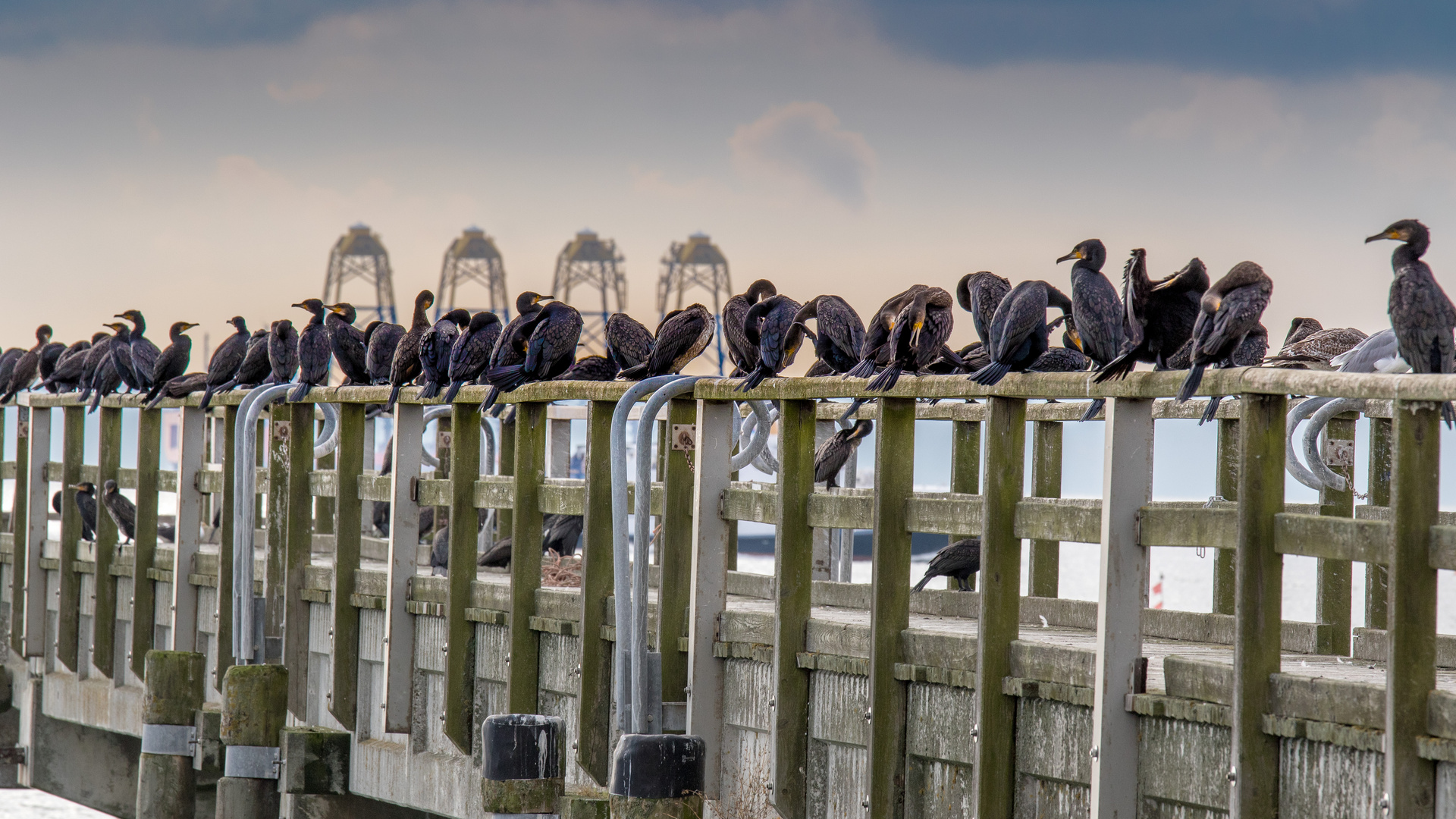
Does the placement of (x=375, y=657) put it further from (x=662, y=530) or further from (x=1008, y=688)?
(x=1008, y=688)

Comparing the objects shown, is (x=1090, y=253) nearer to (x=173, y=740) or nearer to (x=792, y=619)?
(x=792, y=619)

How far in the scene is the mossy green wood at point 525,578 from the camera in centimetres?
946

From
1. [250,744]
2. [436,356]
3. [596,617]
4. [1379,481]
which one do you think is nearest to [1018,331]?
[1379,481]

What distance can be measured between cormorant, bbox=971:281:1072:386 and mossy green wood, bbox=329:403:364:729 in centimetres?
494

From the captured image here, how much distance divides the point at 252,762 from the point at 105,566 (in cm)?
451

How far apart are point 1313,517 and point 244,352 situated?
425 inches

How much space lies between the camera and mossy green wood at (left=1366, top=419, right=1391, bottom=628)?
8.15 meters

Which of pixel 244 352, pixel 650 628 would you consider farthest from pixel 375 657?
pixel 244 352

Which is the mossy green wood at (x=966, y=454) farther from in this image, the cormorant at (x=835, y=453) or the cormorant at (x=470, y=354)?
the cormorant at (x=470, y=354)

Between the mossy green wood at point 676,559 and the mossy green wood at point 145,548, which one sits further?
the mossy green wood at point 145,548

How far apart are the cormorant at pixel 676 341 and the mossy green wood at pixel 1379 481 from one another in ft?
12.7

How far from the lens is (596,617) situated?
8.88 meters

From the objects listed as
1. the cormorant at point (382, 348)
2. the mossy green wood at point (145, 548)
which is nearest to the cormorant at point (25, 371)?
the mossy green wood at point (145, 548)

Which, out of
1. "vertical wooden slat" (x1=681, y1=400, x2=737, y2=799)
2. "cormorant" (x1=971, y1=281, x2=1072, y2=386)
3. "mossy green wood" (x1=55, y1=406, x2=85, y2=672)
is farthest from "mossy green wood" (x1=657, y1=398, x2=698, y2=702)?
"mossy green wood" (x1=55, y1=406, x2=85, y2=672)
